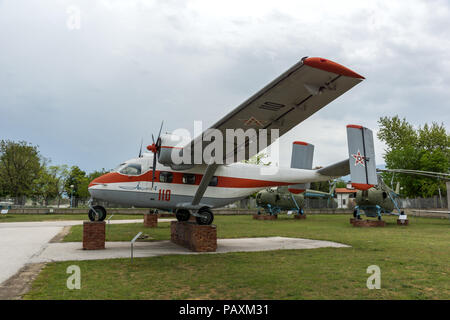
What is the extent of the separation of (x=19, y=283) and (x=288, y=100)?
7973 millimetres

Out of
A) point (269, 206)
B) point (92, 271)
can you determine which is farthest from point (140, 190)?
point (269, 206)

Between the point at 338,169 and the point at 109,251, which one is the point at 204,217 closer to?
the point at 109,251

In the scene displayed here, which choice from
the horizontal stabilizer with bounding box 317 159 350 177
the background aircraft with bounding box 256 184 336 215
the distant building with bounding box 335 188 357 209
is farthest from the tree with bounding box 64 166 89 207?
the distant building with bounding box 335 188 357 209

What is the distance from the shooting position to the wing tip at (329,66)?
6898 mm

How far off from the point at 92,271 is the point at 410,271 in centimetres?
822

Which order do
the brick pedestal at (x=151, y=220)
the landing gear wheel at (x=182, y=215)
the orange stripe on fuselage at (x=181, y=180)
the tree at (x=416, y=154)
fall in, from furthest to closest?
the tree at (x=416, y=154) → the brick pedestal at (x=151, y=220) → the landing gear wheel at (x=182, y=215) → the orange stripe on fuselage at (x=181, y=180)

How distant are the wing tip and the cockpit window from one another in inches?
344

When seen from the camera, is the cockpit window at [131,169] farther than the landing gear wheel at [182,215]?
No

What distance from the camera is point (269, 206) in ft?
113

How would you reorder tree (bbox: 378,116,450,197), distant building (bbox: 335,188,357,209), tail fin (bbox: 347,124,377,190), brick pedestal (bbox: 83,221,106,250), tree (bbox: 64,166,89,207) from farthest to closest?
distant building (bbox: 335,188,357,209)
tree (bbox: 64,166,89,207)
tree (bbox: 378,116,450,197)
brick pedestal (bbox: 83,221,106,250)
tail fin (bbox: 347,124,377,190)

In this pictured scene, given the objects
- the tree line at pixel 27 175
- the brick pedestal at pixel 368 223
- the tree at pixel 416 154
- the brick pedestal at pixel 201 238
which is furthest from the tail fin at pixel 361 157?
the tree line at pixel 27 175

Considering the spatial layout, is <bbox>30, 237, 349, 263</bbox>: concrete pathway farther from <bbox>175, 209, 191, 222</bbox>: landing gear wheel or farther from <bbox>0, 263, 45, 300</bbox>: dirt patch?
<bbox>175, 209, 191, 222</bbox>: landing gear wheel

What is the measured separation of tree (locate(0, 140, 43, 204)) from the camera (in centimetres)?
5641

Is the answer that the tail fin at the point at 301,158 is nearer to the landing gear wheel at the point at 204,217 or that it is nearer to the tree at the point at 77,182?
the landing gear wheel at the point at 204,217
